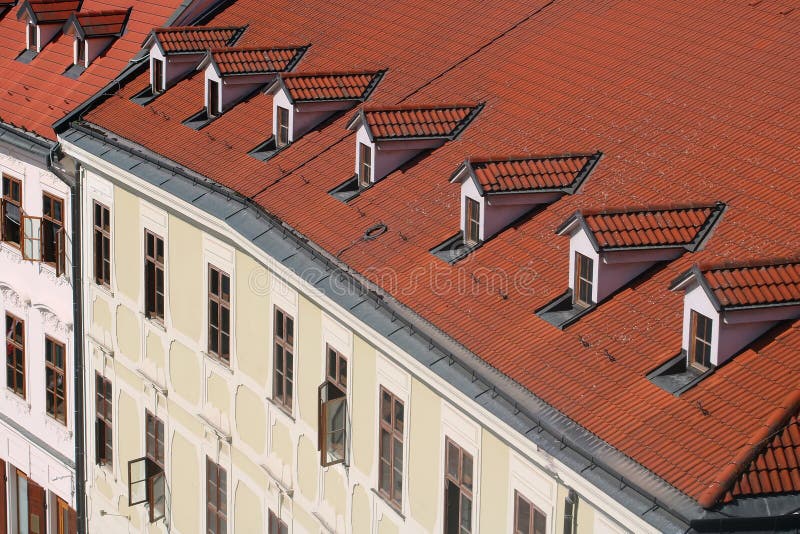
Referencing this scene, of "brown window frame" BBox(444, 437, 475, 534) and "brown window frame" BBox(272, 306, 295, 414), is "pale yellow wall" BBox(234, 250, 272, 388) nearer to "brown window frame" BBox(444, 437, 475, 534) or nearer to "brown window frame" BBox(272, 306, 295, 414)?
"brown window frame" BBox(272, 306, 295, 414)

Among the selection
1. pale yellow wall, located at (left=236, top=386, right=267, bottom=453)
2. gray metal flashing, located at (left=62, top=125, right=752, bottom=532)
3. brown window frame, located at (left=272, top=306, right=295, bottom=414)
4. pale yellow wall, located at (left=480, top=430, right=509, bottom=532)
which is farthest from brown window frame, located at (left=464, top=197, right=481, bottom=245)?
pale yellow wall, located at (left=236, top=386, right=267, bottom=453)

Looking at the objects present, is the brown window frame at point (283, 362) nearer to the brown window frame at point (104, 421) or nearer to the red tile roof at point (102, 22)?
the brown window frame at point (104, 421)

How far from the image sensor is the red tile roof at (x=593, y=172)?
15594 millimetres

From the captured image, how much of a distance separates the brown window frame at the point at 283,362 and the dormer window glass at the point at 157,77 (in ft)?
A: 22.7

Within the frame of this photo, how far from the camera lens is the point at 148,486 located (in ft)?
92.6

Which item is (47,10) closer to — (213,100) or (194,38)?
(194,38)

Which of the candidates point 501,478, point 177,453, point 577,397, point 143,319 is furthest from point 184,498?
point 577,397

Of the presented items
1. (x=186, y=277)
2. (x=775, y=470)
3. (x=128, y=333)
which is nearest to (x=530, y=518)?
(x=775, y=470)

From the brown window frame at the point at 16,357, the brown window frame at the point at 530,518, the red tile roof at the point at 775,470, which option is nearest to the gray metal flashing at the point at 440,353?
the red tile roof at the point at 775,470

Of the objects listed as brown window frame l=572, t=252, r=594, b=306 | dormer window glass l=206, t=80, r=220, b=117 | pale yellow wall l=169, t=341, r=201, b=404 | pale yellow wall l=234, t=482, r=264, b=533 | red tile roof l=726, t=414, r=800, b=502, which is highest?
red tile roof l=726, t=414, r=800, b=502

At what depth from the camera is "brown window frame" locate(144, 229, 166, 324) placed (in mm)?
27525

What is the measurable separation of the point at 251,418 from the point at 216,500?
2.25 metres

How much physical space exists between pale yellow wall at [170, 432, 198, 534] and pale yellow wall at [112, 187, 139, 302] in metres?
2.79

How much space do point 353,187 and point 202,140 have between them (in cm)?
441
